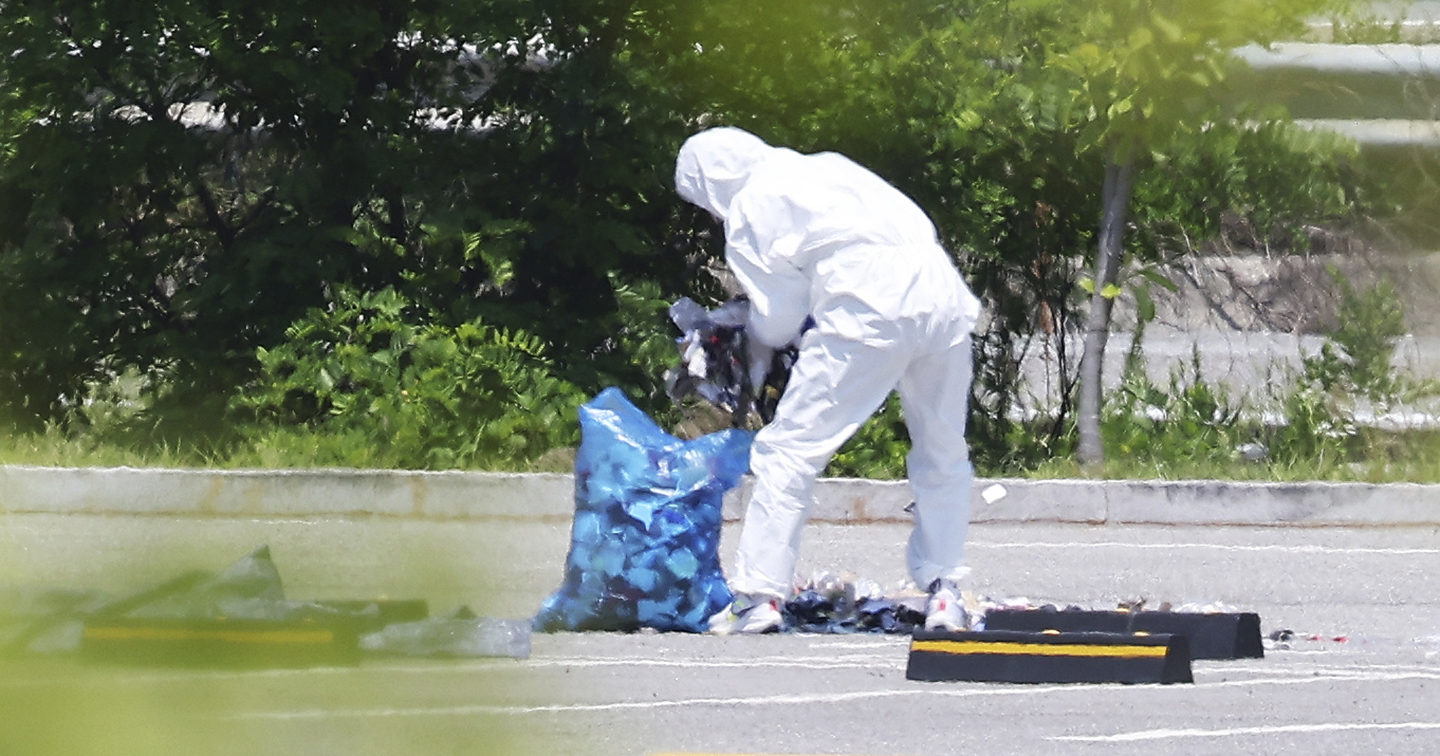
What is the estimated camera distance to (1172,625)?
5.78m

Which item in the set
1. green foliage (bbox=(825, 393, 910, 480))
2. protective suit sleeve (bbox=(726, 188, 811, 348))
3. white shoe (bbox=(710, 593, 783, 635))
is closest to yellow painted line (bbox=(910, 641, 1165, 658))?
white shoe (bbox=(710, 593, 783, 635))

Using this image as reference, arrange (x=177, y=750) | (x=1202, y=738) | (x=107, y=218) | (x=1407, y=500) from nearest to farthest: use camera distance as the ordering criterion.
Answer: (x=177, y=750), (x=1202, y=738), (x=1407, y=500), (x=107, y=218)

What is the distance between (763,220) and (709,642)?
1187 mm

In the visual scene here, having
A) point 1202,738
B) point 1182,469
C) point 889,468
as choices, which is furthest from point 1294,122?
point 1202,738

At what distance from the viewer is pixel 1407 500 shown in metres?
9.15

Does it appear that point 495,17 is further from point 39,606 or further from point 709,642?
point 39,606

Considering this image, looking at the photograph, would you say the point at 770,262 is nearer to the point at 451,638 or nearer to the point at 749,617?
the point at 749,617

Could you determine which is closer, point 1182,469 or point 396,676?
point 396,676

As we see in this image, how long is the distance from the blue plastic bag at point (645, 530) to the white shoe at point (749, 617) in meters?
0.08

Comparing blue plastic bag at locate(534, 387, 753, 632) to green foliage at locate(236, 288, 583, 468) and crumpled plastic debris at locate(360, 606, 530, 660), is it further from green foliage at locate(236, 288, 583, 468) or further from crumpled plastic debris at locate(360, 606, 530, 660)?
crumpled plastic debris at locate(360, 606, 530, 660)

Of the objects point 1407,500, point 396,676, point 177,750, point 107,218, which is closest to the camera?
point 177,750

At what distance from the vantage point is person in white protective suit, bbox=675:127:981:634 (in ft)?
18.5

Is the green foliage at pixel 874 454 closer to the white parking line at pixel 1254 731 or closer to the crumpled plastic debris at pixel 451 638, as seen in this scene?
the white parking line at pixel 1254 731

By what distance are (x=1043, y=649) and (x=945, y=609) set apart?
738 millimetres
